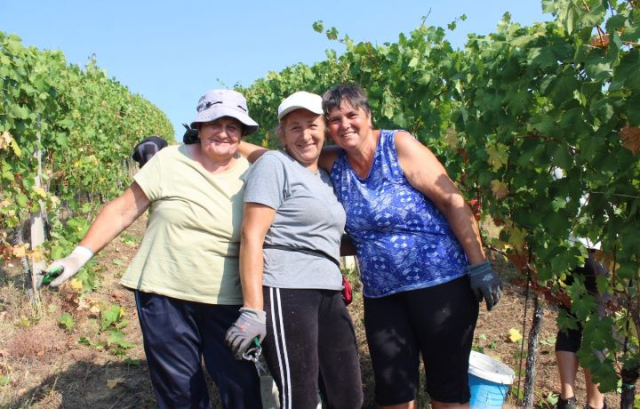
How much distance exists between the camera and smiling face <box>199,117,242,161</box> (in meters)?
2.34

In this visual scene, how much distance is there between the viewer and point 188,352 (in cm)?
241

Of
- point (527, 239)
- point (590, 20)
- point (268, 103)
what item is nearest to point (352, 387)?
point (527, 239)

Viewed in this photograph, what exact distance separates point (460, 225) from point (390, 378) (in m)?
0.71

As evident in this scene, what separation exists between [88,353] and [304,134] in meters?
3.07

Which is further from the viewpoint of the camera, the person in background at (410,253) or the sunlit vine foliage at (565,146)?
the person in background at (410,253)

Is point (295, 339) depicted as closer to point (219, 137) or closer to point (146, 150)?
point (219, 137)

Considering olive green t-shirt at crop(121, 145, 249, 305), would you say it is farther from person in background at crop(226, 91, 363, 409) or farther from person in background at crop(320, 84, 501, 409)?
person in background at crop(320, 84, 501, 409)

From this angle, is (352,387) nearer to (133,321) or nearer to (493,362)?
(493,362)

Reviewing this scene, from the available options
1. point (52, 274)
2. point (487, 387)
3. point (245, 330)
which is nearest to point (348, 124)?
point (245, 330)

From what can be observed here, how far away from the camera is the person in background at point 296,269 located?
2.15 metres

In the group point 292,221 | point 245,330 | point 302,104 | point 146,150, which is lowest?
point 245,330

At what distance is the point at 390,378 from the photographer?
2383 millimetres

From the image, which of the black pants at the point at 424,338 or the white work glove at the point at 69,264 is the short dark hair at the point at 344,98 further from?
the white work glove at the point at 69,264

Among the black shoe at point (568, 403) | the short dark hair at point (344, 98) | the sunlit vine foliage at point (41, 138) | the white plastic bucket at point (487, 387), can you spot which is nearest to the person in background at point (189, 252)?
the short dark hair at point (344, 98)
